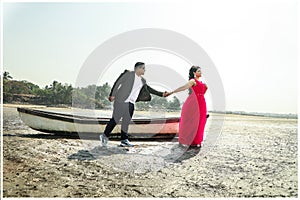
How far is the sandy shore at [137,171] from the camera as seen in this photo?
11.1ft

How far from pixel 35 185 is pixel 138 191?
1.18 meters

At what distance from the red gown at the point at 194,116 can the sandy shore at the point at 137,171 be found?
0.73ft

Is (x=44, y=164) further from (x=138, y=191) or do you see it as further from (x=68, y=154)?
(x=138, y=191)

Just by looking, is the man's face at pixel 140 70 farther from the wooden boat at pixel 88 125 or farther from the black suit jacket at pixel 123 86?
the wooden boat at pixel 88 125

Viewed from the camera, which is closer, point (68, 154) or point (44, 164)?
point (44, 164)

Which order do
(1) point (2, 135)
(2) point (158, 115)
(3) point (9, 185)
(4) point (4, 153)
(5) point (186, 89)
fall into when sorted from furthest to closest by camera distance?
1. (2) point (158, 115)
2. (1) point (2, 135)
3. (5) point (186, 89)
4. (4) point (4, 153)
5. (3) point (9, 185)

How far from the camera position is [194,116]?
4875mm

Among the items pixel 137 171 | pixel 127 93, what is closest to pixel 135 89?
pixel 127 93

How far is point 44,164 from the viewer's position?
4.02 meters

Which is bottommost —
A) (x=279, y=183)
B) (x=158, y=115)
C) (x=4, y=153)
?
(x=279, y=183)

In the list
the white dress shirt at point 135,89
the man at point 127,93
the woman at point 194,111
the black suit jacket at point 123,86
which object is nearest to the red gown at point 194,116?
the woman at point 194,111

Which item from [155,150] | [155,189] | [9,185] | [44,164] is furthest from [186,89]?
[9,185]

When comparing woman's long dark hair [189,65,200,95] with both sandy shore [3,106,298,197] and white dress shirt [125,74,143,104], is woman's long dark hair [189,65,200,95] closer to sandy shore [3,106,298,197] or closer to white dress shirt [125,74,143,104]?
white dress shirt [125,74,143,104]

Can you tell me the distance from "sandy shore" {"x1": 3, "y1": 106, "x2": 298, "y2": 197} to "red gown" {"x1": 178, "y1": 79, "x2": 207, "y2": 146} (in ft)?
0.73
